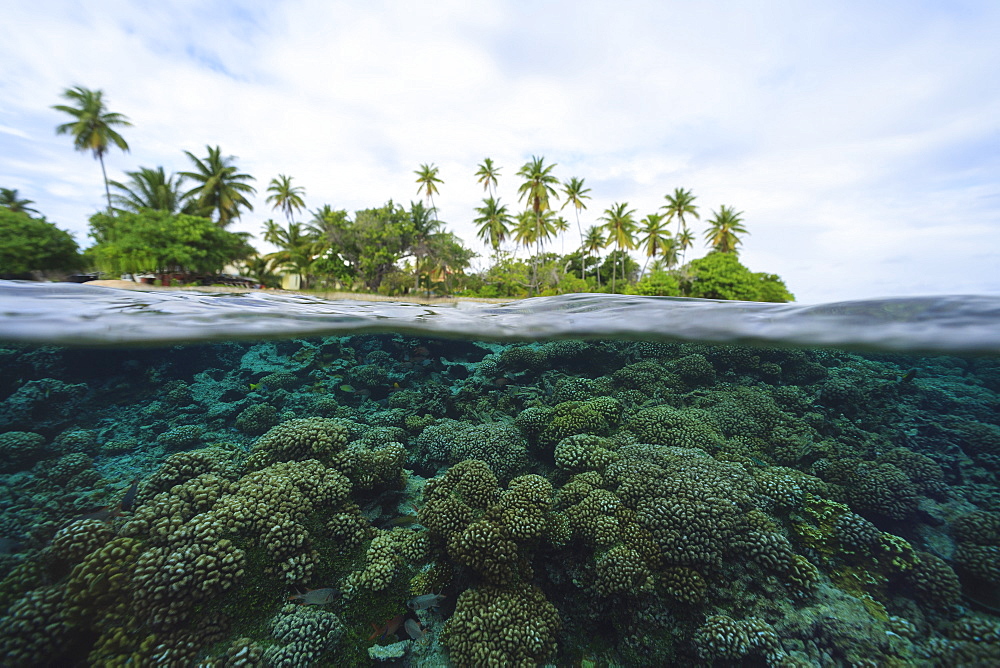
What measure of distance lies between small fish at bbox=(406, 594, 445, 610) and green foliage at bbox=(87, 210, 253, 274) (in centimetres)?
2604

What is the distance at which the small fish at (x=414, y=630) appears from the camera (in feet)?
15.2

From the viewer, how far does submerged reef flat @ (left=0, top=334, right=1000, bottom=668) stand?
4.25 m

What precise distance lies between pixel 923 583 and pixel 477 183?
45772 mm

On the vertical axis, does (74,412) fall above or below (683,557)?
above

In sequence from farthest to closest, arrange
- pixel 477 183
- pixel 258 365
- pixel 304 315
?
pixel 477 183
pixel 258 365
pixel 304 315

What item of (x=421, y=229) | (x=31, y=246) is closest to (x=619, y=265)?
(x=421, y=229)

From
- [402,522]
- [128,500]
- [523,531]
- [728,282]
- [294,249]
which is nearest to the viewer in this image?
[523,531]

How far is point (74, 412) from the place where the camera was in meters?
7.85

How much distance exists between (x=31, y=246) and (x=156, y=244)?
188 inches

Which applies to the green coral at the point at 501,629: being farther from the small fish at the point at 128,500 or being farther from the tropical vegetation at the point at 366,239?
the tropical vegetation at the point at 366,239

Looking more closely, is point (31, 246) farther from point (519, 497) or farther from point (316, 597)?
point (519, 497)

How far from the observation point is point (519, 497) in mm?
5594

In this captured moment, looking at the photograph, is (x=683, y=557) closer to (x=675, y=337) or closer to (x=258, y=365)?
(x=675, y=337)

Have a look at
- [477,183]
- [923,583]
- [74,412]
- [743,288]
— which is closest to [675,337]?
[923,583]
